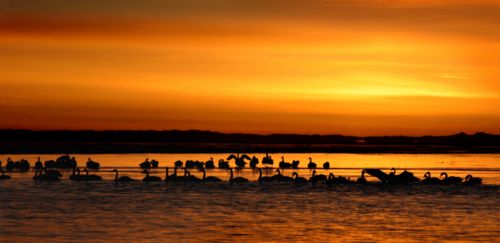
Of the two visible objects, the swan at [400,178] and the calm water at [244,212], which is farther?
the swan at [400,178]

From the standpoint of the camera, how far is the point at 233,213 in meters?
34.1

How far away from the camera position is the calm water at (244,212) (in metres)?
27.9

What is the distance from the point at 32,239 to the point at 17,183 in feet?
79.0

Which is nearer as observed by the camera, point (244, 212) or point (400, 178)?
point (244, 212)

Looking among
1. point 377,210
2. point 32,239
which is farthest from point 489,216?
point 32,239

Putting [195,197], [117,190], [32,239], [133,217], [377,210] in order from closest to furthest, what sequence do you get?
[32,239] < [133,217] < [377,210] < [195,197] < [117,190]

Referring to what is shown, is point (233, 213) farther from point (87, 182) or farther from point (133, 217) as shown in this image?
point (87, 182)

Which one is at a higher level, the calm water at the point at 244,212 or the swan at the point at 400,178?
the swan at the point at 400,178

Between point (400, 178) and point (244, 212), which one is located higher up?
point (400, 178)

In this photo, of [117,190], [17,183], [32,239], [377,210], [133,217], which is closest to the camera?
[32,239]

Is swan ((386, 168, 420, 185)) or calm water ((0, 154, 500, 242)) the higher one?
swan ((386, 168, 420, 185))

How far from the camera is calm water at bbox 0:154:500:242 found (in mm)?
27906

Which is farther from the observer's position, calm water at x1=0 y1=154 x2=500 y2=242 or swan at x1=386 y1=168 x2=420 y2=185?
swan at x1=386 y1=168 x2=420 y2=185

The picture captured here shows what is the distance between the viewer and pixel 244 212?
34438mm
